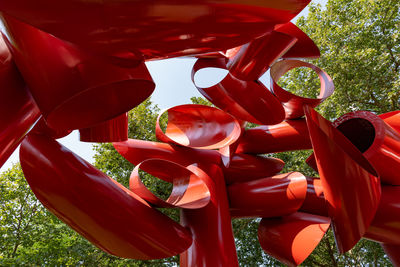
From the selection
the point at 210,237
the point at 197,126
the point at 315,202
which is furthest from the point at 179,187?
the point at 315,202

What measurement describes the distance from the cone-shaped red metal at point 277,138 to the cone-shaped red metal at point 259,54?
1066 millimetres

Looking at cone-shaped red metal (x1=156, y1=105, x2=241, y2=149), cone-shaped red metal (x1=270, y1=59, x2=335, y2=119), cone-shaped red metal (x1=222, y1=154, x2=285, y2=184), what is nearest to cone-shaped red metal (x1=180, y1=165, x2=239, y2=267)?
cone-shaped red metal (x1=222, y1=154, x2=285, y2=184)

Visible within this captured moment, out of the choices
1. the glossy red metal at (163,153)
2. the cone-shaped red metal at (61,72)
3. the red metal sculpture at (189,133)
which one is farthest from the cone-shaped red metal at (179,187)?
the cone-shaped red metal at (61,72)

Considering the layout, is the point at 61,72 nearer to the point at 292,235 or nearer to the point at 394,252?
the point at 292,235

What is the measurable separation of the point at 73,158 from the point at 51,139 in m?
0.13

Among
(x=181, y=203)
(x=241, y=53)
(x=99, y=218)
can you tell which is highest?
(x=241, y=53)

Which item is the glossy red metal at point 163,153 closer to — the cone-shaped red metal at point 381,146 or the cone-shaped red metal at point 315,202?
the cone-shaped red metal at point 315,202

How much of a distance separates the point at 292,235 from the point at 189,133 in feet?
3.36

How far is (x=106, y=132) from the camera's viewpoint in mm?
1513

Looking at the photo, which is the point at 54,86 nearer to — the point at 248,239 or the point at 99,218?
the point at 99,218

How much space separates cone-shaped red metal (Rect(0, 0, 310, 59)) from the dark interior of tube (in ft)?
4.28

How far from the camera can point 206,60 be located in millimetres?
2021

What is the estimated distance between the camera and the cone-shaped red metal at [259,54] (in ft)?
4.41

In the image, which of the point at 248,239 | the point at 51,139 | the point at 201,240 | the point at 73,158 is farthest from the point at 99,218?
the point at 248,239
